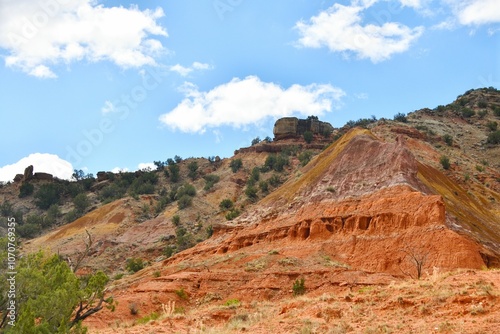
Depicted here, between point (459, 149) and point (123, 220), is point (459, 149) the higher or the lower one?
the higher one

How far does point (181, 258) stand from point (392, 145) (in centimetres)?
1728

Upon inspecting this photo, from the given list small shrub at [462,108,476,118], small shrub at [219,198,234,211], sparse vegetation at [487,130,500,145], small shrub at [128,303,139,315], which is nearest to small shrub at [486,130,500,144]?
sparse vegetation at [487,130,500,145]

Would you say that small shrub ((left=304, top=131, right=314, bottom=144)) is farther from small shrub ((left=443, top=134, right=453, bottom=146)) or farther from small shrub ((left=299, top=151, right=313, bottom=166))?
small shrub ((left=443, top=134, right=453, bottom=146))

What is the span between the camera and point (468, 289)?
47.8ft

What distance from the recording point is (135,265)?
42875 millimetres

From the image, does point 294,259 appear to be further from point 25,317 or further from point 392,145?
point 25,317

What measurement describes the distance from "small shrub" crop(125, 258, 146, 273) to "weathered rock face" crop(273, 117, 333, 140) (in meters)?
44.3

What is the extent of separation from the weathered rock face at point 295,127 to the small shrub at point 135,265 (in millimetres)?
44334

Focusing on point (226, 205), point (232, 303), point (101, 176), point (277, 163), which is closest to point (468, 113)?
point (277, 163)

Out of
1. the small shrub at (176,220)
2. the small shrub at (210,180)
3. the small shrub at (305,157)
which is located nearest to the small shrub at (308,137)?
the small shrub at (305,157)

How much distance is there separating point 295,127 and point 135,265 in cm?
4720

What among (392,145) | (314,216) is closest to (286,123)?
(392,145)

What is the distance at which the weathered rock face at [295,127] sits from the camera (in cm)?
8462

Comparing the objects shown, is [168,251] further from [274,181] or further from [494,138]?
[494,138]
